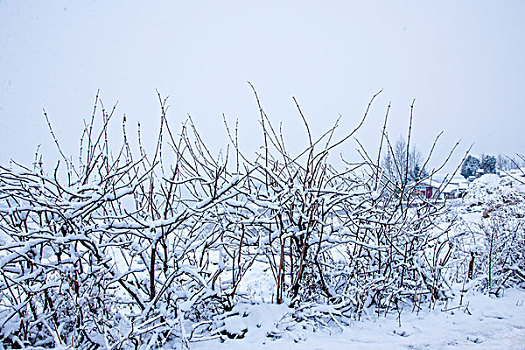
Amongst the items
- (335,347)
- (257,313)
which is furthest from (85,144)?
(335,347)

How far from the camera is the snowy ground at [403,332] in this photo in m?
2.56

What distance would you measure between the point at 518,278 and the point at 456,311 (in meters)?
2.02

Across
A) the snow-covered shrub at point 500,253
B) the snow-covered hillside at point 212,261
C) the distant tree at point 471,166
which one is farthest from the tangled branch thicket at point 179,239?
the distant tree at point 471,166

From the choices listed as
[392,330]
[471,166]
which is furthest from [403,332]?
[471,166]

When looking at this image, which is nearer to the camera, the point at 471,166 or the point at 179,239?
the point at 179,239

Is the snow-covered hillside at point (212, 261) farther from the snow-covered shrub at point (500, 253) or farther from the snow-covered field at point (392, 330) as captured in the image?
the snow-covered shrub at point (500, 253)

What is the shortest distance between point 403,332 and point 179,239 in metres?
2.02

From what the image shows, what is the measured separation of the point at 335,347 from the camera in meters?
2.51

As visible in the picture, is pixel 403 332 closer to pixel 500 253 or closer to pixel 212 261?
pixel 212 261

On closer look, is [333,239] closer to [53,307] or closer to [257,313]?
A: [257,313]

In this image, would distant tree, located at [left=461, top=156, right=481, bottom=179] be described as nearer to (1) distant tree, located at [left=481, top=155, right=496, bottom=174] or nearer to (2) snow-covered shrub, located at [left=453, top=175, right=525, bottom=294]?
(1) distant tree, located at [left=481, top=155, right=496, bottom=174]

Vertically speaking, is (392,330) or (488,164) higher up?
(488,164)

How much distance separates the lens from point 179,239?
289cm

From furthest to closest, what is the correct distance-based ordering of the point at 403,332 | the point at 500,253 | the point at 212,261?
the point at 500,253 < the point at 212,261 < the point at 403,332
